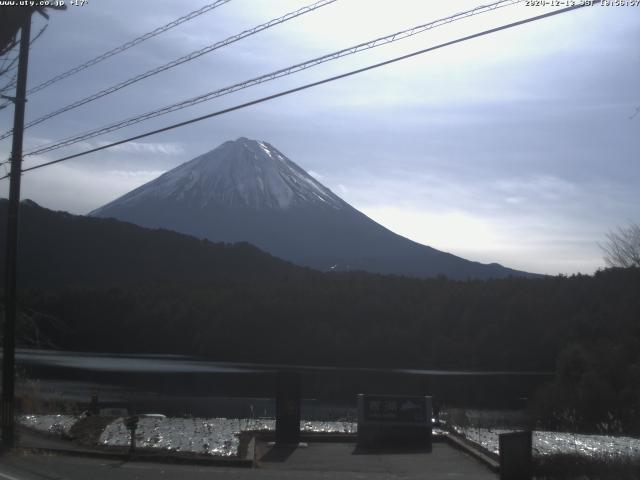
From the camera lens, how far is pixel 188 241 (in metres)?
126

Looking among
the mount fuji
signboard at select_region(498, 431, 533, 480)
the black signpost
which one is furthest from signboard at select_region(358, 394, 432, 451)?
the mount fuji

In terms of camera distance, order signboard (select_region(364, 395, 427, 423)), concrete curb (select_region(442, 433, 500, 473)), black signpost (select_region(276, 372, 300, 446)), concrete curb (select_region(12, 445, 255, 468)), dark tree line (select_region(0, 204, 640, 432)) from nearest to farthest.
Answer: concrete curb (select_region(442, 433, 500, 473)), concrete curb (select_region(12, 445, 255, 468)), black signpost (select_region(276, 372, 300, 446)), signboard (select_region(364, 395, 427, 423)), dark tree line (select_region(0, 204, 640, 432))

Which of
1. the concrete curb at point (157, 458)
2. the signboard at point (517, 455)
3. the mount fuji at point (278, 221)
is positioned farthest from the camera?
the mount fuji at point (278, 221)

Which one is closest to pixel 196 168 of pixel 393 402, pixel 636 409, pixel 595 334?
Answer: pixel 595 334

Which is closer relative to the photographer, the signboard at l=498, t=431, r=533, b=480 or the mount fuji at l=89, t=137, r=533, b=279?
the signboard at l=498, t=431, r=533, b=480

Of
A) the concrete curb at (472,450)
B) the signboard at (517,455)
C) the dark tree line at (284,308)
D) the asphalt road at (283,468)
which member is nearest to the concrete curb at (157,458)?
the asphalt road at (283,468)

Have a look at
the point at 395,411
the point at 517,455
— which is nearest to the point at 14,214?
the point at 395,411

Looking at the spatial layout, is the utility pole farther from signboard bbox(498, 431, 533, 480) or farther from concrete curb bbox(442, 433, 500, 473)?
signboard bbox(498, 431, 533, 480)

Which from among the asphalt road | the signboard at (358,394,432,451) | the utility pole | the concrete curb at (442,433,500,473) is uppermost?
the utility pole

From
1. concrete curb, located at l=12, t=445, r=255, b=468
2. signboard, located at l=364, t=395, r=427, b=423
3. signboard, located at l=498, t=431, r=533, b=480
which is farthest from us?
signboard, located at l=364, t=395, r=427, b=423

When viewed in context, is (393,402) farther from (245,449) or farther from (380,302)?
(380,302)

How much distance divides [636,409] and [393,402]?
1683cm

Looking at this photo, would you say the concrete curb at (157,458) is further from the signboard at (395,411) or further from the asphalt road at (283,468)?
the signboard at (395,411)

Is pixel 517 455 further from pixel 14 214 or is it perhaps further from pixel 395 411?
pixel 14 214
